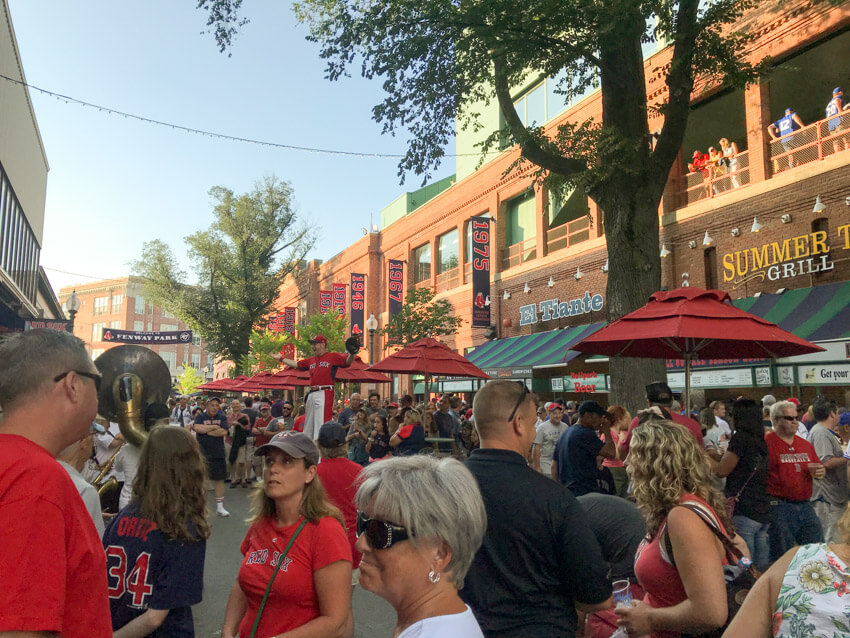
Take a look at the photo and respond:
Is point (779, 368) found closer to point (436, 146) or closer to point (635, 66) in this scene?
point (635, 66)

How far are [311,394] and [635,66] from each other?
7172 mm

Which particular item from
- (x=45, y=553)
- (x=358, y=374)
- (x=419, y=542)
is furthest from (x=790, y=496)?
(x=358, y=374)

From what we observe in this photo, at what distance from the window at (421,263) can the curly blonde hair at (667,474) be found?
32.6 m

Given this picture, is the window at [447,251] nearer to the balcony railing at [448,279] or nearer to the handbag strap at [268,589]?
the balcony railing at [448,279]

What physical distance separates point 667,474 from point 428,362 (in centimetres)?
895

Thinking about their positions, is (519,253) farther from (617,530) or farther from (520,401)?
(520,401)

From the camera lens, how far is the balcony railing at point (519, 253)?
2641 cm

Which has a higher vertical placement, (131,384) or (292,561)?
(131,384)

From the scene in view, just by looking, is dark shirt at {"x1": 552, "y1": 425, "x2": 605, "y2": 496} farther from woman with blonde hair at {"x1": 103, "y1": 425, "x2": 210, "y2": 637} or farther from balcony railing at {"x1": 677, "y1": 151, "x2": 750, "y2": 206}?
balcony railing at {"x1": 677, "y1": 151, "x2": 750, "y2": 206}

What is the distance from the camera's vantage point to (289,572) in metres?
2.92

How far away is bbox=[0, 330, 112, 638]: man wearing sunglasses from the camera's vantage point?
1586 millimetres

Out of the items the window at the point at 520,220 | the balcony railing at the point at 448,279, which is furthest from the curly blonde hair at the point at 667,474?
the balcony railing at the point at 448,279

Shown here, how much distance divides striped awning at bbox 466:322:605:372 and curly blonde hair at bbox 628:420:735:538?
49.9ft

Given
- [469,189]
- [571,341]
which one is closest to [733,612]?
[571,341]
